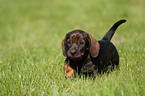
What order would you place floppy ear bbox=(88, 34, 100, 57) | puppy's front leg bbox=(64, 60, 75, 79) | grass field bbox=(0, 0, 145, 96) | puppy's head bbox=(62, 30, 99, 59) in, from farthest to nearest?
puppy's front leg bbox=(64, 60, 75, 79) < floppy ear bbox=(88, 34, 100, 57) < puppy's head bbox=(62, 30, 99, 59) < grass field bbox=(0, 0, 145, 96)

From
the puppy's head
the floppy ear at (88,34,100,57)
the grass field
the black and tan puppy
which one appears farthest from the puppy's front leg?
the floppy ear at (88,34,100,57)

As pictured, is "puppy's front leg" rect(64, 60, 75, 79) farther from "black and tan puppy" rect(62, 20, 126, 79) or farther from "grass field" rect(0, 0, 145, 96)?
"grass field" rect(0, 0, 145, 96)

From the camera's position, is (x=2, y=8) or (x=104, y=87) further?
(x=2, y=8)

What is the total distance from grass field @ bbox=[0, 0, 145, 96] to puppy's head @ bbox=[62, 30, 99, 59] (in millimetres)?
445

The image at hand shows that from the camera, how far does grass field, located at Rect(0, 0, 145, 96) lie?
274 cm

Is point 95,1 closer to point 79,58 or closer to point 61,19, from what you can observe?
point 61,19

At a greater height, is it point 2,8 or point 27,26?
point 2,8

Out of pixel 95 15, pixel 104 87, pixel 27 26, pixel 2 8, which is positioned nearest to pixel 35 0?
pixel 2 8

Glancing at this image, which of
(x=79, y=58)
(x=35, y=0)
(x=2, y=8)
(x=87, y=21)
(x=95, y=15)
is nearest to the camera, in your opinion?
(x=79, y=58)

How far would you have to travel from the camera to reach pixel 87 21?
29.8ft

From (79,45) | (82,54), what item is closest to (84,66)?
(82,54)

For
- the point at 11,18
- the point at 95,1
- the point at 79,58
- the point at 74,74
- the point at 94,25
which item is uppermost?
the point at 95,1

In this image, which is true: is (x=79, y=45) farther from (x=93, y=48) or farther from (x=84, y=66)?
(x=84, y=66)

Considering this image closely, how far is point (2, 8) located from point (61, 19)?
585cm
